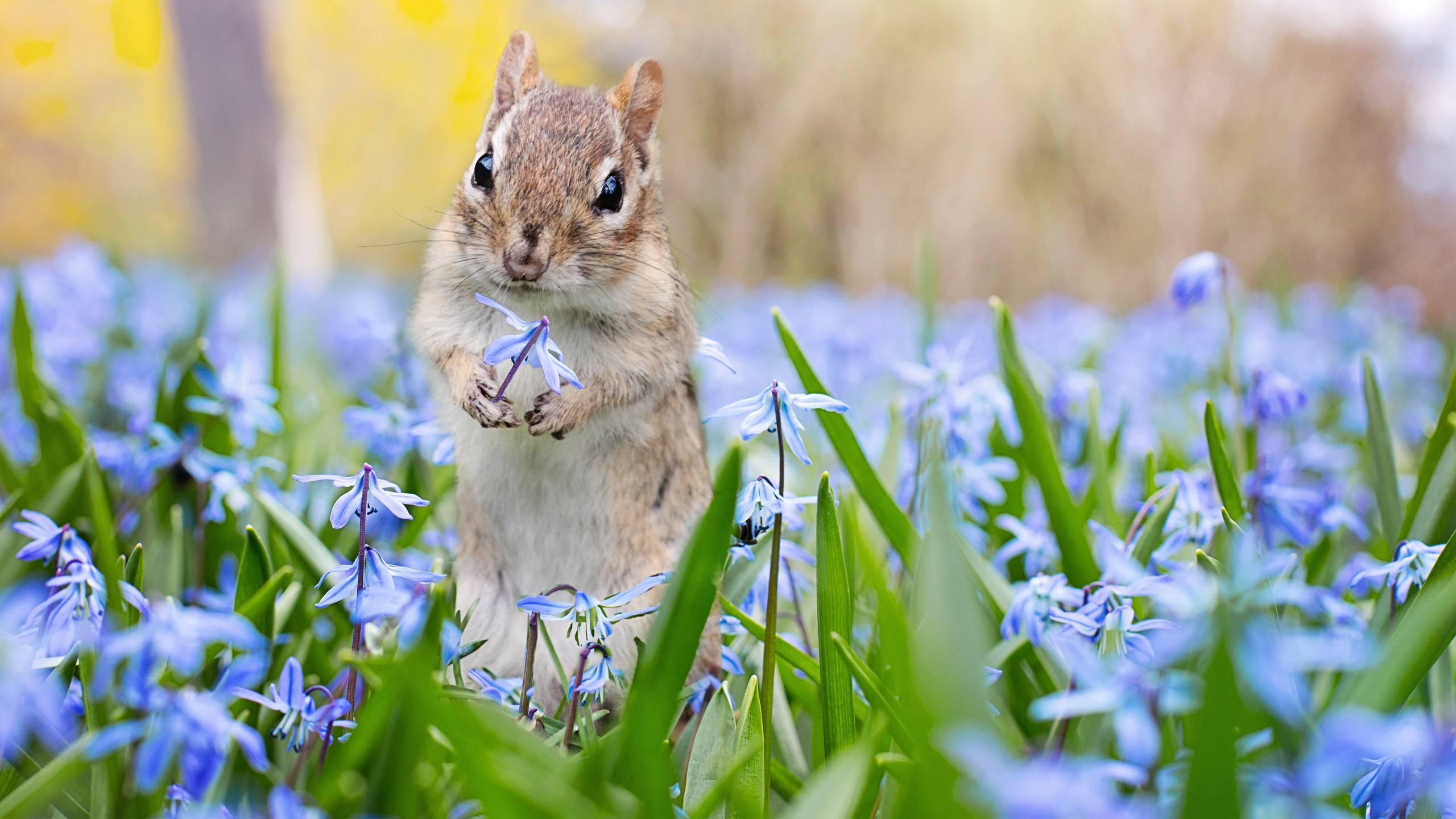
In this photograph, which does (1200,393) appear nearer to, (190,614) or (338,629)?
(338,629)

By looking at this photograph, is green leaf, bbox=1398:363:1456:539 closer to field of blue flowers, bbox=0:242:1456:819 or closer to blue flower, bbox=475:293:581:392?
field of blue flowers, bbox=0:242:1456:819

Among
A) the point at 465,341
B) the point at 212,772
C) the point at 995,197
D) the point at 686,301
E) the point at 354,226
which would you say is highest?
the point at 995,197

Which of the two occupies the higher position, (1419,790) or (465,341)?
(465,341)

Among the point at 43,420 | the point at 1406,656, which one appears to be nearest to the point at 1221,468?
the point at 1406,656

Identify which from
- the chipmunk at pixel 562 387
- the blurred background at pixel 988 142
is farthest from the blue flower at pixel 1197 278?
the blurred background at pixel 988 142

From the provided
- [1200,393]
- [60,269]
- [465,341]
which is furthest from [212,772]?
[1200,393]

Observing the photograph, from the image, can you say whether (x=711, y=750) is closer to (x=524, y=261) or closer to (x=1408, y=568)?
(x=524, y=261)

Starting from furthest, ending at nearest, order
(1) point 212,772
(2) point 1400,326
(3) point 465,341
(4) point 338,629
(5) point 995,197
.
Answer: (5) point 995,197 → (2) point 1400,326 → (4) point 338,629 → (3) point 465,341 → (1) point 212,772

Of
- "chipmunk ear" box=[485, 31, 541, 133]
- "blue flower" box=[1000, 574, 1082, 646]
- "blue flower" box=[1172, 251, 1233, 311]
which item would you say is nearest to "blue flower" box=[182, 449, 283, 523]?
"chipmunk ear" box=[485, 31, 541, 133]
